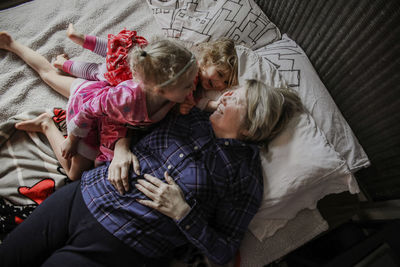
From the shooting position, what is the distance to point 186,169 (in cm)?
93

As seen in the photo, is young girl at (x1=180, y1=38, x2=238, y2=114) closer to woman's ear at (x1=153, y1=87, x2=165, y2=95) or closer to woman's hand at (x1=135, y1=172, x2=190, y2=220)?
woman's ear at (x1=153, y1=87, x2=165, y2=95)

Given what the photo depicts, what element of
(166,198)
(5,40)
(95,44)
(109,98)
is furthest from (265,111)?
(5,40)

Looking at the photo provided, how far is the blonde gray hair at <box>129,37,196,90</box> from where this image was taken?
29.9 inches

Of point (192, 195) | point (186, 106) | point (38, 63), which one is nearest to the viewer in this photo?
point (192, 195)

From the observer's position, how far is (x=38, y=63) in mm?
1235

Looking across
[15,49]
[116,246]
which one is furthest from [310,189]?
[15,49]

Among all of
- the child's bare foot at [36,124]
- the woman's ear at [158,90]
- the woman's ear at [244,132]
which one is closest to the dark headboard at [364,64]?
the woman's ear at [244,132]

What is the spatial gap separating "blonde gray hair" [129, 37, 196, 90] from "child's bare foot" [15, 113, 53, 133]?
62 cm

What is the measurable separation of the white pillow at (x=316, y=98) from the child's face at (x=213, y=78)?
11.7 inches

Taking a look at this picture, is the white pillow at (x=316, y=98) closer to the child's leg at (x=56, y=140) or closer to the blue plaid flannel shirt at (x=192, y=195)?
the blue plaid flannel shirt at (x=192, y=195)

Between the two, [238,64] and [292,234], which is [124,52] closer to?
[238,64]

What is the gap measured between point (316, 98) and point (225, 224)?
0.71m

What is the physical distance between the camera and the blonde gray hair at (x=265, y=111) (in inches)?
37.0

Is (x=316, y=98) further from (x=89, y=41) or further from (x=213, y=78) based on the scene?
(x=89, y=41)
